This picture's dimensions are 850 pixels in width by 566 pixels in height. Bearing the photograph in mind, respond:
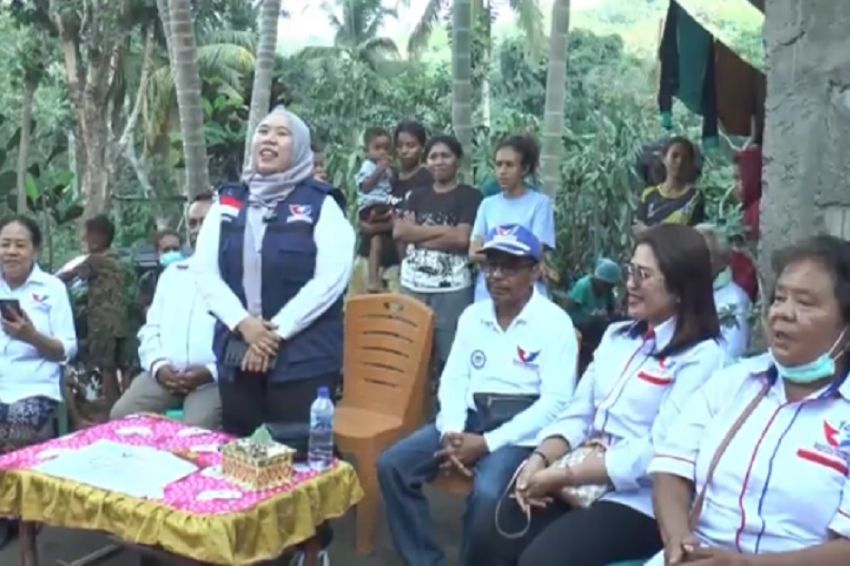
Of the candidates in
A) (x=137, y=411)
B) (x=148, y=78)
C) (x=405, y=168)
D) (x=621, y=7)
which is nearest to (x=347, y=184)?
(x=405, y=168)

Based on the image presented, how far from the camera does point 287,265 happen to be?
3.94 meters

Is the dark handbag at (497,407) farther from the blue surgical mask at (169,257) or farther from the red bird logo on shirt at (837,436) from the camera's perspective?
the blue surgical mask at (169,257)

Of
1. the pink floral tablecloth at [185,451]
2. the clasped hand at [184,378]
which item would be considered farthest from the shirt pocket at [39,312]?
the pink floral tablecloth at [185,451]

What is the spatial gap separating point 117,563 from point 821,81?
3.20 meters

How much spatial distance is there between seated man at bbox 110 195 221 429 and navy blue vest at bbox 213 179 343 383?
2.09 feet

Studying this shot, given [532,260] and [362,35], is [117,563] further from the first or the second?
[362,35]

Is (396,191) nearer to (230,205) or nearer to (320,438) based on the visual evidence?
(230,205)

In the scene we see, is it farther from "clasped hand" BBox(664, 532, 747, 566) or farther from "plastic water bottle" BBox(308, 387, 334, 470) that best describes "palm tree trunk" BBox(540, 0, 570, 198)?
"clasped hand" BBox(664, 532, 747, 566)

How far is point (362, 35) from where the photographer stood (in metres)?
27.9

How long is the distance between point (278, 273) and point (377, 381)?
39.7 inches

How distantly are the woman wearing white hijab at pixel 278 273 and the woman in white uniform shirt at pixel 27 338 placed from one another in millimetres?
1087

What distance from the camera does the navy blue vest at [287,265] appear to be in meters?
3.93

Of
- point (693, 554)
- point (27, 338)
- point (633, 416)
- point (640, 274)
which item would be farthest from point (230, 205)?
point (693, 554)

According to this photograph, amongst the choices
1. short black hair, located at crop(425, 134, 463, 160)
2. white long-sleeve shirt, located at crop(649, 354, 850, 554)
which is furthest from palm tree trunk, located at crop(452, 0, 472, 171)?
white long-sleeve shirt, located at crop(649, 354, 850, 554)
